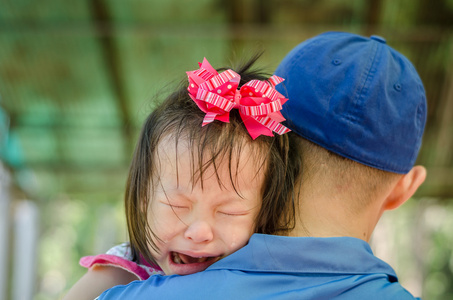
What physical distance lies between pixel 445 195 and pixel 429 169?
3.33 ft

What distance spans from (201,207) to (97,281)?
1.47 feet

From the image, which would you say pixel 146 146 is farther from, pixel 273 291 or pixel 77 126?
pixel 77 126

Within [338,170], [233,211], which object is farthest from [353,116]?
[233,211]

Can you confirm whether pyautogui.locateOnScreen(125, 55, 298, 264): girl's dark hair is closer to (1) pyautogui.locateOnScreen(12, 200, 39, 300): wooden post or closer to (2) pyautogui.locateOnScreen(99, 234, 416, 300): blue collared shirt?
(2) pyautogui.locateOnScreen(99, 234, 416, 300): blue collared shirt

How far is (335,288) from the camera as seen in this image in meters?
1.11

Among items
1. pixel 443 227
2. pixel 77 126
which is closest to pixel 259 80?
pixel 77 126

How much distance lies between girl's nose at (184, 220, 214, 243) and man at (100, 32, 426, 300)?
0.06m

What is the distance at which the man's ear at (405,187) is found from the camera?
1557 millimetres

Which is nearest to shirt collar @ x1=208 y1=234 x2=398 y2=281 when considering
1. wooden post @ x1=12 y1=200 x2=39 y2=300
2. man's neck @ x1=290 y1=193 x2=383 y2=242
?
man's neck @ x1=290 y1=193 x2=383 y2=242

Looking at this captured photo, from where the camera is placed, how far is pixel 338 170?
138cm

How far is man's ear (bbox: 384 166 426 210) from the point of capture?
1.56m

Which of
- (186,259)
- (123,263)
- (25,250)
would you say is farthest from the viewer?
(25,250)

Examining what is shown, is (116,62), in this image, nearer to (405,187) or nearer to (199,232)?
(405,187)

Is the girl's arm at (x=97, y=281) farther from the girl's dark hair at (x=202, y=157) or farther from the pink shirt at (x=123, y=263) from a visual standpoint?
the girl's dark hair at (x=202, y=157)
